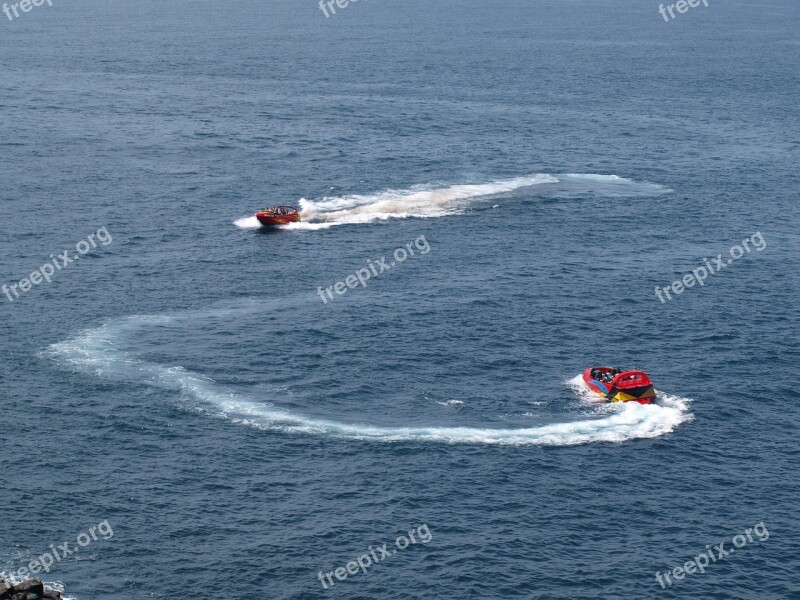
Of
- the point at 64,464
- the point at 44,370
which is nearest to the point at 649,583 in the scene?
the point at 64,464

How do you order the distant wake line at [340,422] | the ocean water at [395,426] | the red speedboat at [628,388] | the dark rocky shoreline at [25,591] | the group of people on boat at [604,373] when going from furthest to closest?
the group of people on boat at [604,373] < the red speedboat at [628,388] < the distant wake line at [340,422] < the ocean water at [395,426] < the dark rocky shoreline at [25,591]

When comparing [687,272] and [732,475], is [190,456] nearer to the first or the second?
[732,475]

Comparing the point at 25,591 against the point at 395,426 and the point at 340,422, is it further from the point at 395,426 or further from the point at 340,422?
the point at 395,426

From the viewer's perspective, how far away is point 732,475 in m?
126

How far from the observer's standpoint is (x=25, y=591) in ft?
315

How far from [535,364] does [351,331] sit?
2853 centimetres

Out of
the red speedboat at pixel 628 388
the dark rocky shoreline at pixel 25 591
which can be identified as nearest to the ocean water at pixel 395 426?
the red speedboat at pixel 628 388

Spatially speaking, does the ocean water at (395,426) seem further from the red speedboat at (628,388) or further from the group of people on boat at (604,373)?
the group of people on boat at (604,373)

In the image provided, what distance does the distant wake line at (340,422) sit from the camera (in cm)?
13262

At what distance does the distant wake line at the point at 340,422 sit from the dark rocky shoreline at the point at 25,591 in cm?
4129

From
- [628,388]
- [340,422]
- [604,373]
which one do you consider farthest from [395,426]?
[628,388]

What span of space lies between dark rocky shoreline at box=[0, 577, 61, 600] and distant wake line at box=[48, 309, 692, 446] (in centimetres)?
4129

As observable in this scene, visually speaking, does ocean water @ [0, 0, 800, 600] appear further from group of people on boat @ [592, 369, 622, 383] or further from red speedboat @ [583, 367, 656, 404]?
group of people on boat @ [592, 369, 622, 383]

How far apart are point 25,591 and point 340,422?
48670 mm
